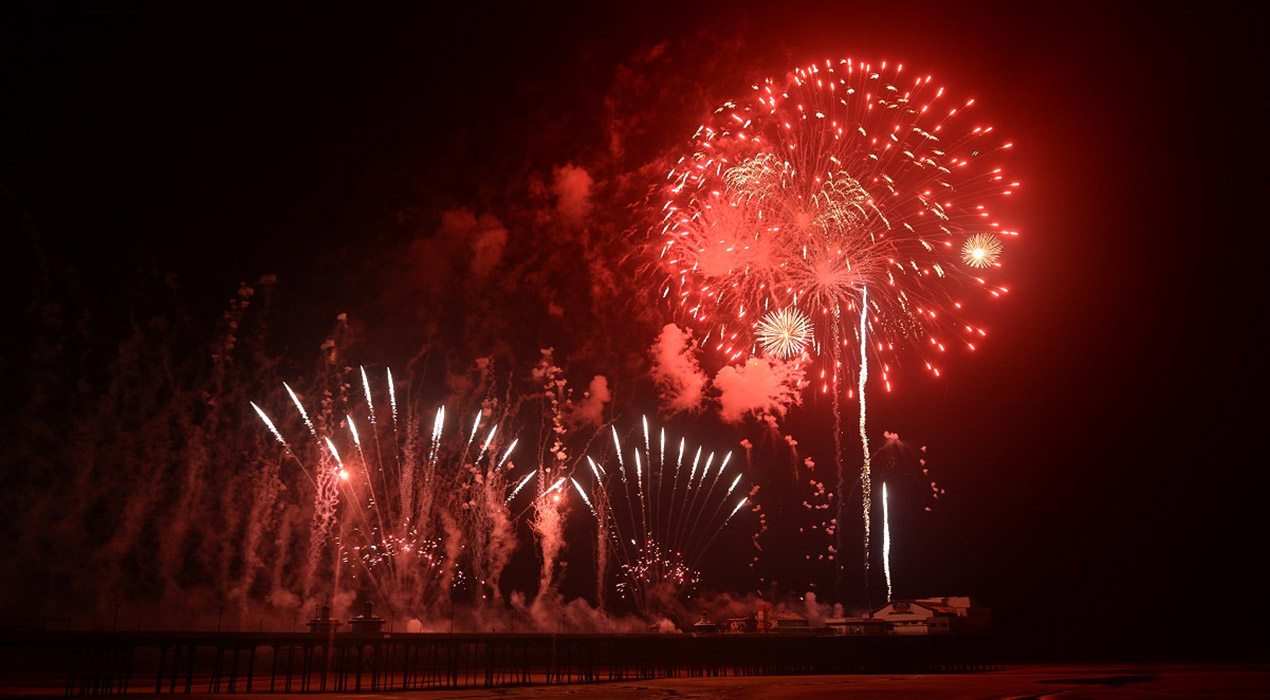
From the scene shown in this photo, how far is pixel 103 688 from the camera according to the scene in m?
45.8

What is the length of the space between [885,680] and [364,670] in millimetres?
39425

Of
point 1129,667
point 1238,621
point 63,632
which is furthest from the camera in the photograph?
point 1238,621

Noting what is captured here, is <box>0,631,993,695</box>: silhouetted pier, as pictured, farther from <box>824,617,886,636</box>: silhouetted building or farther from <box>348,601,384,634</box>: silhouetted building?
<box>824,617,886,636</box>: silhouetted building

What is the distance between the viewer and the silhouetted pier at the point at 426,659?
46781mm

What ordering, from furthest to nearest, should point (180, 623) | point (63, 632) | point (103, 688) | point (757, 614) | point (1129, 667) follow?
point (757, 614) < point (1129, 667) < point (180, 623) < point (103, 688) < point (63, 632)

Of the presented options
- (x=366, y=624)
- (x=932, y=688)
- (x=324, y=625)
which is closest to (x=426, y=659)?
(x=366, y=624)

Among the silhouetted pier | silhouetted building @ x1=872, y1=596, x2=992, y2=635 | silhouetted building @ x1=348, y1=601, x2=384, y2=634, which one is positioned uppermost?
silhouetted building @ x1=348, y1=601, x2=384, y2=634

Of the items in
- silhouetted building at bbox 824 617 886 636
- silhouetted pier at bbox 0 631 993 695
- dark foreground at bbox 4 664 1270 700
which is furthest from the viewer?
silhouetted building at bbox 824 617 886 636

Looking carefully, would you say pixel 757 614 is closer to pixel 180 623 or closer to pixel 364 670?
pixel 364 670

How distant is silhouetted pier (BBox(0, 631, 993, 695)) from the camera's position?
46781 mm

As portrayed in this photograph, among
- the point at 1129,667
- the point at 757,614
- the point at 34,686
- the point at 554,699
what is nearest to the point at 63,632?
the point at 34,686

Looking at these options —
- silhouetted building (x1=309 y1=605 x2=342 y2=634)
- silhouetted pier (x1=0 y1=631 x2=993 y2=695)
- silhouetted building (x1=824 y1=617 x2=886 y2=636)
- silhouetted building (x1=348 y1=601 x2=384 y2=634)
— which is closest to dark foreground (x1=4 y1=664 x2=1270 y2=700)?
silhouetted pier (x1=0 y1=631 x2=993 y2=695)

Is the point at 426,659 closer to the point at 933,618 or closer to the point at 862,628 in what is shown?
the point at 862,628

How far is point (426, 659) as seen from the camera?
172 ft
